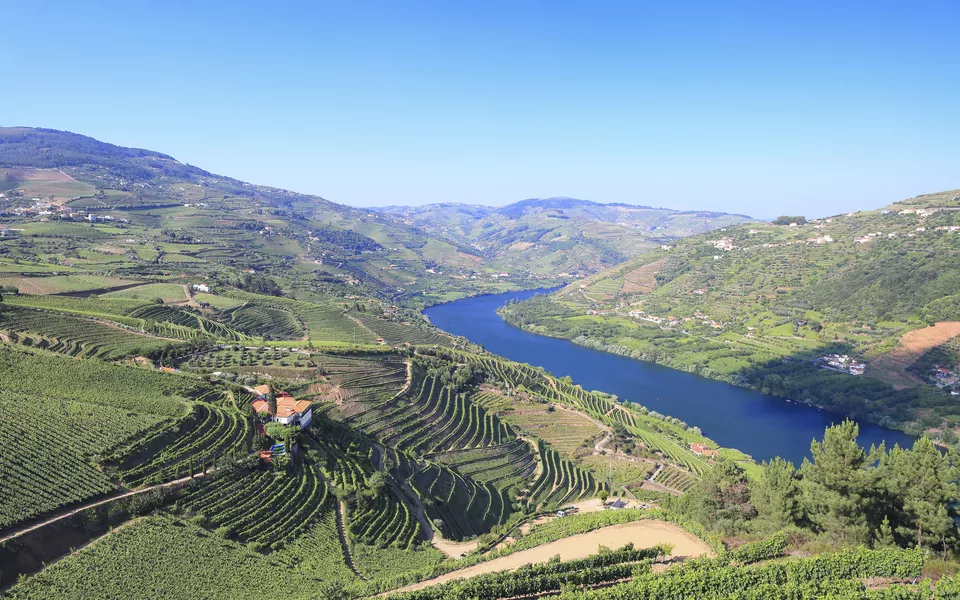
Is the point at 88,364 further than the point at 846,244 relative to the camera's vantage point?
No

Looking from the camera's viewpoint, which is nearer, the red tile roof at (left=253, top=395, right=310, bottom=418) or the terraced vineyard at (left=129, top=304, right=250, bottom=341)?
the red tile roof at (left=253, top=395, right=310, bottom=418)

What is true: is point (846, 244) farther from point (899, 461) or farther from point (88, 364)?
point (88, 364)

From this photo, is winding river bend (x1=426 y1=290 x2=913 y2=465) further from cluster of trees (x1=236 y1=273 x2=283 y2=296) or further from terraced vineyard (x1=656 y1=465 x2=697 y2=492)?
cluster of trees (x1=236 y1=273 x2=283 y2=296)

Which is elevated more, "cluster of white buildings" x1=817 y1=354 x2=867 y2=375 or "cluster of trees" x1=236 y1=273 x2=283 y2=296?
"cluster of trees" x1=236 y1=273 x2=283 y2=296

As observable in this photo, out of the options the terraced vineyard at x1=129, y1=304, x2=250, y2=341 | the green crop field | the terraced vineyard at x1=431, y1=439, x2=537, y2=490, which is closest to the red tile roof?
the terraced vineyard at x1=431, y1=439, x2=537, y2=490

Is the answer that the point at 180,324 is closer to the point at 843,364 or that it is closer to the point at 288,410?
the point at 288,410

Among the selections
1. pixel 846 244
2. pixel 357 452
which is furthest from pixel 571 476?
pixel 846 244
